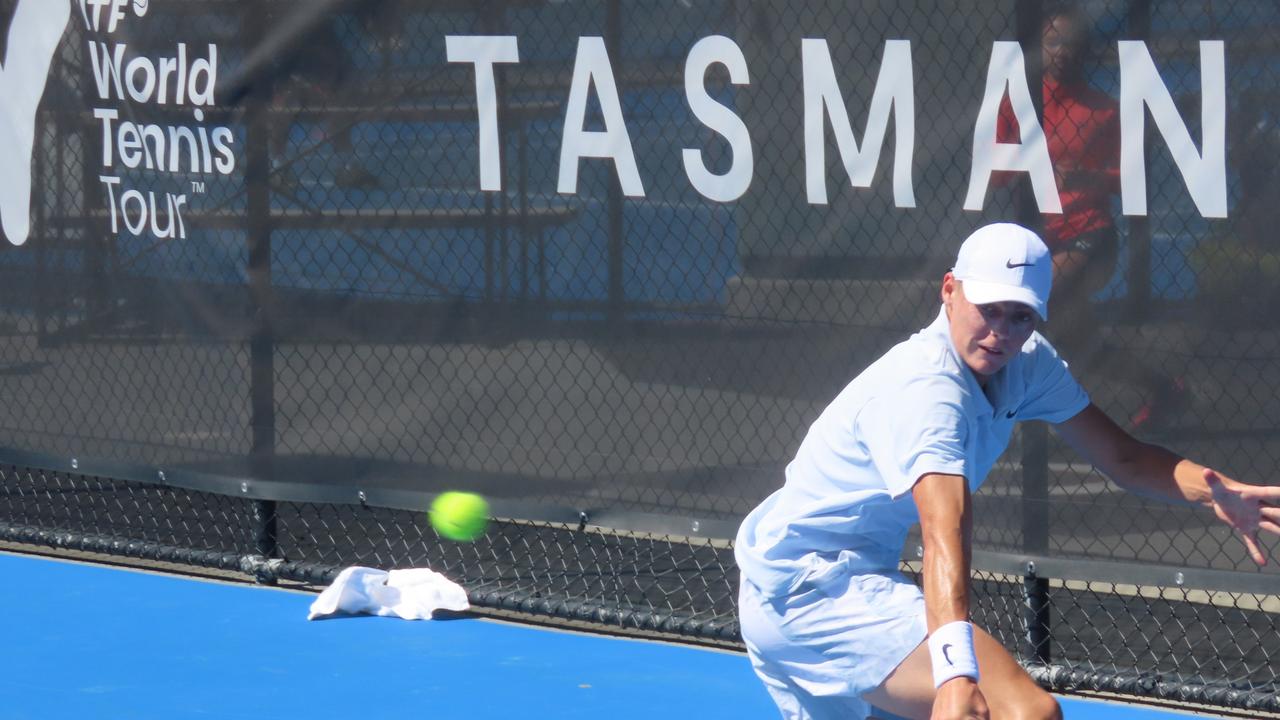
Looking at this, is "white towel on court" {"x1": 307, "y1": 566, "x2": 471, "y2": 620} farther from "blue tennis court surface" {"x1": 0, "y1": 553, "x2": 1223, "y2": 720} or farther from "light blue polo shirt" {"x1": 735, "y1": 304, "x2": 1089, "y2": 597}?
"light blue polo shirt" {"x1": 735, "y1": 304, "x2": 1089, "y2": 597}

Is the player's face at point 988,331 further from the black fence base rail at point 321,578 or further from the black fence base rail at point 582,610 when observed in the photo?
the black fence base rail at point 321,578

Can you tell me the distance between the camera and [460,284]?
5.60 meters

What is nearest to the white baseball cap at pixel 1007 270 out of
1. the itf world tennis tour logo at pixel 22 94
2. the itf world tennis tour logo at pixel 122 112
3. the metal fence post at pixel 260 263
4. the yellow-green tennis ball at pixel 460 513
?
the yellow-green tennis ball at pixel 460 513

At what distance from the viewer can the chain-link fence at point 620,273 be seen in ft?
14.8

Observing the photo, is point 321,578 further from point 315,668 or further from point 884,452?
point 884,452

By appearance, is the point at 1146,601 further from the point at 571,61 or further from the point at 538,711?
the point at 571,61

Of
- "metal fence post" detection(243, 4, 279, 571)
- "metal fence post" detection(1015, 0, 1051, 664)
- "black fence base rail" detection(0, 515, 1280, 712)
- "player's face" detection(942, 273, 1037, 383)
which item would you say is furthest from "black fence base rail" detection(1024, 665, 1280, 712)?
"metal fence post" detection(243, 4, 279, 571)

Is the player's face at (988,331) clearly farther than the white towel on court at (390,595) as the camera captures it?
No

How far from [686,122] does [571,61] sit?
0.48 metres

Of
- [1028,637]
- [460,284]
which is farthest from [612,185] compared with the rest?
[1028,637]

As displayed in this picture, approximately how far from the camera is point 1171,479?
11.6 feet

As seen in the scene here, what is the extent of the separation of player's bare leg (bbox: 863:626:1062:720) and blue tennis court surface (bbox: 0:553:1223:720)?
5.08ft

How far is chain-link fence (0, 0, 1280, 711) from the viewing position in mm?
4500

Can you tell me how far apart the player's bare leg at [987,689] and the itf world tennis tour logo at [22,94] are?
4712 mm
